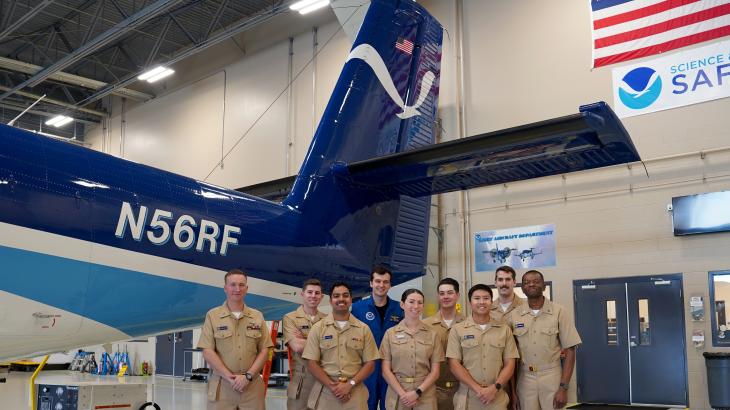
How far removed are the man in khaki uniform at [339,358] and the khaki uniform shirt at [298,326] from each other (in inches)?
13.5

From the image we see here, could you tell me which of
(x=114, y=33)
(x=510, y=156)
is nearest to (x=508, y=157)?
(x=510, y=156)

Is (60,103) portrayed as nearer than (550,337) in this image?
No

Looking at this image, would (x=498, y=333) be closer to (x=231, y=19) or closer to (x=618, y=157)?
(x=618, y=157)

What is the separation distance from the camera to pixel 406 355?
17.7ft

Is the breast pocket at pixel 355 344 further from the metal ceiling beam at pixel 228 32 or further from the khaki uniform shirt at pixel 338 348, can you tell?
the metal ceiling beam at pixel 228 32

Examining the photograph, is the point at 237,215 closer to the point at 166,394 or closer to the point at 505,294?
the point at 505,294

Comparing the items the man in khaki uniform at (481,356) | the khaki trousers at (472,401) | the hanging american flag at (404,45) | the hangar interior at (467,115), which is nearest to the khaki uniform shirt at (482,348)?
the man in khaki uniform at (481,356)

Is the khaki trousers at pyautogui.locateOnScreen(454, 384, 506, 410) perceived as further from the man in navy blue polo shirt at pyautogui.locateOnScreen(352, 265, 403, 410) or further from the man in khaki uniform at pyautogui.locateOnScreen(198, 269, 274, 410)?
the man in khaki uniform at pyautogui.locateOnScreen(198, 269, 274, 410)

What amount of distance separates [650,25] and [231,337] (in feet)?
31.8

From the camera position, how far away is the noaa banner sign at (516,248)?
43.0 feet

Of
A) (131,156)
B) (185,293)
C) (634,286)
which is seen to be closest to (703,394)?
(634,286)

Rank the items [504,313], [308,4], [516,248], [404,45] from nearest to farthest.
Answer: [504,313] < [404,45] < [516,248] < [308,4]

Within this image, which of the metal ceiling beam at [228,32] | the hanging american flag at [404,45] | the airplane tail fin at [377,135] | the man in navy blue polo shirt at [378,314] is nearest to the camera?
the man in navy blue polo shirt at [378,314]

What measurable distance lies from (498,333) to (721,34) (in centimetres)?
830
